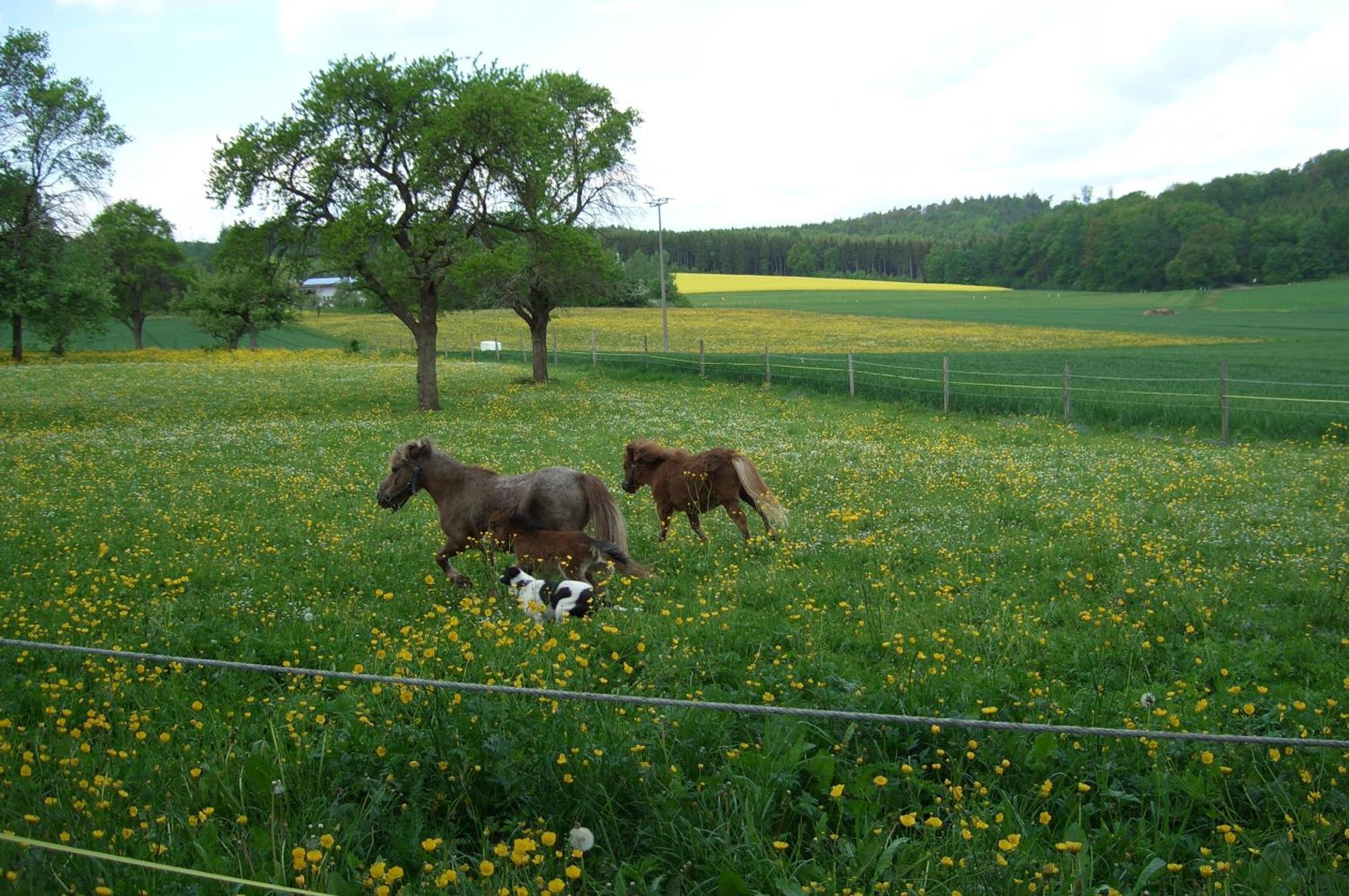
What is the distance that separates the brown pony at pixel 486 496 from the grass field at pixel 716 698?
507mm

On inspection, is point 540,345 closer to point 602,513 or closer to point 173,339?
point 602,513

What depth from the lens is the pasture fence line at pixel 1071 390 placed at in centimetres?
2028

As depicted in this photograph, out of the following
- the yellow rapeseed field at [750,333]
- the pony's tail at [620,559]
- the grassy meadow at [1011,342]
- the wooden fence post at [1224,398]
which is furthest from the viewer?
the yellow rapeseed field at [750,333]

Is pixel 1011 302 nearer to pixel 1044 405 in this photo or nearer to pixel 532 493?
pixel 1044 405

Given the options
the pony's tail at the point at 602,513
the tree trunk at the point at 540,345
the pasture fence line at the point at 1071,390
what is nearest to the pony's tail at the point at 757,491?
the pony's tail at the point at 602,513

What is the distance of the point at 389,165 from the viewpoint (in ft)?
93.0

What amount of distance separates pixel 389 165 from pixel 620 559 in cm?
2381

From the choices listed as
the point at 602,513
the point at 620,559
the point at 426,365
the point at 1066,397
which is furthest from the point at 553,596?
the point at 426,365

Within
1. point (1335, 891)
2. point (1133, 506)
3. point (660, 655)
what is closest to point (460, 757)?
point (660, 655)

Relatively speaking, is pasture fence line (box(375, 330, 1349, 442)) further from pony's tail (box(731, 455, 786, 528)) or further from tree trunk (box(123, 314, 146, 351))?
tree trunk (box(123, 314, 146, 351))

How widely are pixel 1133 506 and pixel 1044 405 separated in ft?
40.3

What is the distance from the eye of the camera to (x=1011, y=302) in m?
98.1

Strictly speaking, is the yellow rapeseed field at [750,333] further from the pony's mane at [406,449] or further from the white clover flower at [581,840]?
the white clover flower at [581,840]

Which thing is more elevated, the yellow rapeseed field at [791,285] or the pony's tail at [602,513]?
the yellow rapeseed field at [791,285]
